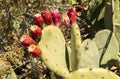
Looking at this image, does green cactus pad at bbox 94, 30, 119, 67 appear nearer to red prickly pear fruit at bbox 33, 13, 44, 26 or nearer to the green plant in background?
the green plant in background

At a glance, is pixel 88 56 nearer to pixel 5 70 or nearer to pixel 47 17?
pixel 47 17

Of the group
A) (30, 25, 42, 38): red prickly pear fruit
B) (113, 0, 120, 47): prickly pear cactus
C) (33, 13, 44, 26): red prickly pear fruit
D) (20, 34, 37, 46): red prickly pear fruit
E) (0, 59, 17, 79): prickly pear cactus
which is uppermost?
(33, 13, 44, 26): red prickly pear fruit

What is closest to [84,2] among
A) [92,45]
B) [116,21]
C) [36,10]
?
[36,10]

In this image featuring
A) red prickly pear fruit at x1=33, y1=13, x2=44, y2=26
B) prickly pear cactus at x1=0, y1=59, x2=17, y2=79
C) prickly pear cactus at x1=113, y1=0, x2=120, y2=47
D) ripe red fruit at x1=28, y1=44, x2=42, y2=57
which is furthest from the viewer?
prickly pear cactus at x1=0, y1=59, x2=17, y2=79

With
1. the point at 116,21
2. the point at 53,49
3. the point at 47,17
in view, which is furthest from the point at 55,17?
the point at 116,21

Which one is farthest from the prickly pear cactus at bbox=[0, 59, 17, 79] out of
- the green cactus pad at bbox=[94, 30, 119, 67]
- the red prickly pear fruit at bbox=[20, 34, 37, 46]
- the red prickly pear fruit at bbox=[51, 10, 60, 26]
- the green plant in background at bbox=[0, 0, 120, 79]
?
the red prickly pear fruit at bbox=[20, 34, 37, 46]

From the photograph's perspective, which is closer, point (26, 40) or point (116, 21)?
point (26, 40)
